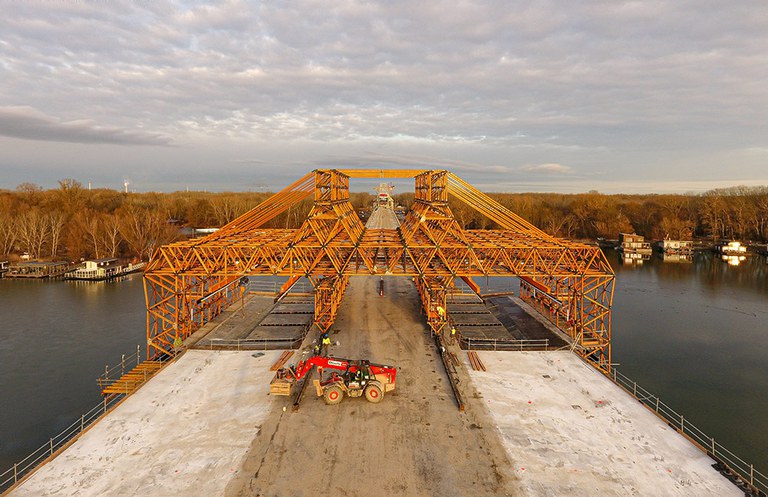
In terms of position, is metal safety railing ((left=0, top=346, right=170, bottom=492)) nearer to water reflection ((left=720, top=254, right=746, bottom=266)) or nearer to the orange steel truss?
the orange steel truss

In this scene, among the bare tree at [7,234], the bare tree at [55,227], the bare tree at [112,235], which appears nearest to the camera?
the bare tree at [112,235]

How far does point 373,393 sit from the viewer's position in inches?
694

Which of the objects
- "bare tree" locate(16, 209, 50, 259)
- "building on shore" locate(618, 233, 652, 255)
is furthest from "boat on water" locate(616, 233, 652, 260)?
"bare tree" locate(16, 209, 50, 259)

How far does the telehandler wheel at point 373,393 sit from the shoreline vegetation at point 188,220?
6968 centimetres

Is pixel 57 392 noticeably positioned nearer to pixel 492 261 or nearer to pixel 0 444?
pixel 0 444

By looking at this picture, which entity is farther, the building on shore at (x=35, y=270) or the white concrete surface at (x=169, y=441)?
the building on shore at (x=35, y=270)

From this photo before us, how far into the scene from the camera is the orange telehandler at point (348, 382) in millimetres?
17484

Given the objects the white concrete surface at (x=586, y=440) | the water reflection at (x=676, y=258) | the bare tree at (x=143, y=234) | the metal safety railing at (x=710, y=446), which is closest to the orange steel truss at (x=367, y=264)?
the metal safety railing at (x=710, y=446)

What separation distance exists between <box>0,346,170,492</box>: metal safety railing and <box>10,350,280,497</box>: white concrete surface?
97 cm

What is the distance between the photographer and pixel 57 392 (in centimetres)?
2605

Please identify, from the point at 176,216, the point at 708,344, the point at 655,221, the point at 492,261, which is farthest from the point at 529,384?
the point at 176,216

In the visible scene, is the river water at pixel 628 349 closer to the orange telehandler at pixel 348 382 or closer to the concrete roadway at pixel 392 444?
the concrete roadway at pixel 392 444

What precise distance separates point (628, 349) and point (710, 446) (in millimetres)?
13858

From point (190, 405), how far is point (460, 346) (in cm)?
1471
